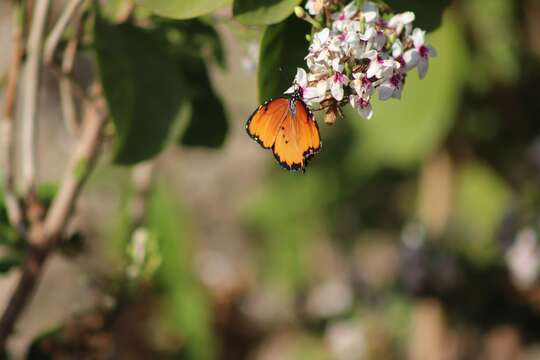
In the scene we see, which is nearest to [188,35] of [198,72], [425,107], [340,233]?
[198,72]

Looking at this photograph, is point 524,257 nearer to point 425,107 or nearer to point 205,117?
point 425,107

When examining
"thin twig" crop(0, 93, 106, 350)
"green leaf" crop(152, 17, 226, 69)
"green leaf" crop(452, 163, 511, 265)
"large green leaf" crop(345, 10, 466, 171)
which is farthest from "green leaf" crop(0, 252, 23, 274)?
"green leaf" crop(452, 163, 511, 265)

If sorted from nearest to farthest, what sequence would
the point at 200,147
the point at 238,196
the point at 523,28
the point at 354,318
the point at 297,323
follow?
1. the point at 200,147
2. the point at 523,28
3. the point at 354,318
4. the point at 297,323
5. the point at 238,196

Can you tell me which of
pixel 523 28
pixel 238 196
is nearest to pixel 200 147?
pixel 523 28

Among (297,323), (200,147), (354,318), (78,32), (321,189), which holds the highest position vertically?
(78,32)

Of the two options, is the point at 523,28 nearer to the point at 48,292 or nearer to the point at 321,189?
the point at 321,189

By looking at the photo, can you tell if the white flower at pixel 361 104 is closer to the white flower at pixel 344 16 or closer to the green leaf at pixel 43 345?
the white flower at pixel 344 16
